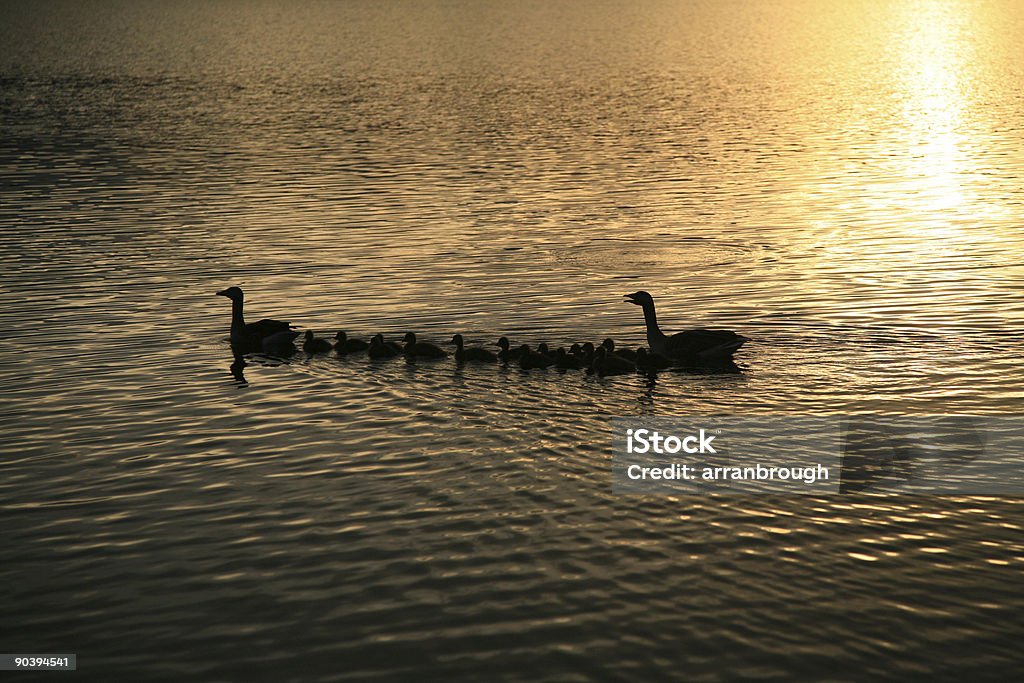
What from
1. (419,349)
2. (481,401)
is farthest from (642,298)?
(481,401)

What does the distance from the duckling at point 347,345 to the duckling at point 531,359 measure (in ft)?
12.4

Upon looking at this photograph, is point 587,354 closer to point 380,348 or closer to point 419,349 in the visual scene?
Result: point 419,349

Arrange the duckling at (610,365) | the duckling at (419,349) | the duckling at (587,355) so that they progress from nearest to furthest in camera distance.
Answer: the duckling at (610,365), the duckling at (587,355), the duckling at (419,349)

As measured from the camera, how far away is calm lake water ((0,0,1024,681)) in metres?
15.5

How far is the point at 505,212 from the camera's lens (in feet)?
161

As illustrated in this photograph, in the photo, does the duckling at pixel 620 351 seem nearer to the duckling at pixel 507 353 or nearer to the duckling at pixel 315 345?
the duckling at pixel 507 353

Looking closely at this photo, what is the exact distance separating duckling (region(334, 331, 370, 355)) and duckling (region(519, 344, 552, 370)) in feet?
12.4

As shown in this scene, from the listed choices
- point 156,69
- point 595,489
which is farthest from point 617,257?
point 156,69

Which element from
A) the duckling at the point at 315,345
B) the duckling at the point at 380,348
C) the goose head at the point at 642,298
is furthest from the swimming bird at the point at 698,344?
the duckling at the point at 315,345

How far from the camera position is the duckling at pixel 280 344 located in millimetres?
28828

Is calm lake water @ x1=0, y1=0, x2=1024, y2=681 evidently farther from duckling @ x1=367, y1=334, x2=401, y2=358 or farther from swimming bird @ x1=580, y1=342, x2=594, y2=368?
swimming bird @ x1=580, y1=342, x2=594, y2=368

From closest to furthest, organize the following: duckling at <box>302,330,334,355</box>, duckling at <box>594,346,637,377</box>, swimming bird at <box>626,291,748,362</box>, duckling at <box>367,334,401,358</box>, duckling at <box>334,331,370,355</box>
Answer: duckling at <box>594,346,637,377</box>
swimming bird at <box>626,291,748,362</box>
duckling at <box>367,334,401,358</box>
duckling at <box>334,331,370,355</box>
duckling at <box>302,330,334,355</box>

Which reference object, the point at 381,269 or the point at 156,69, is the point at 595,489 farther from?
the point at 156,69

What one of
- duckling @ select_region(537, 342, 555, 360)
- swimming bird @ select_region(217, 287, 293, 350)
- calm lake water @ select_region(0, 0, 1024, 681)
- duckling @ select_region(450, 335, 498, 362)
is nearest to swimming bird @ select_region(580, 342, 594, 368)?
duckling @ select_region(537, 342, 555, 360)
